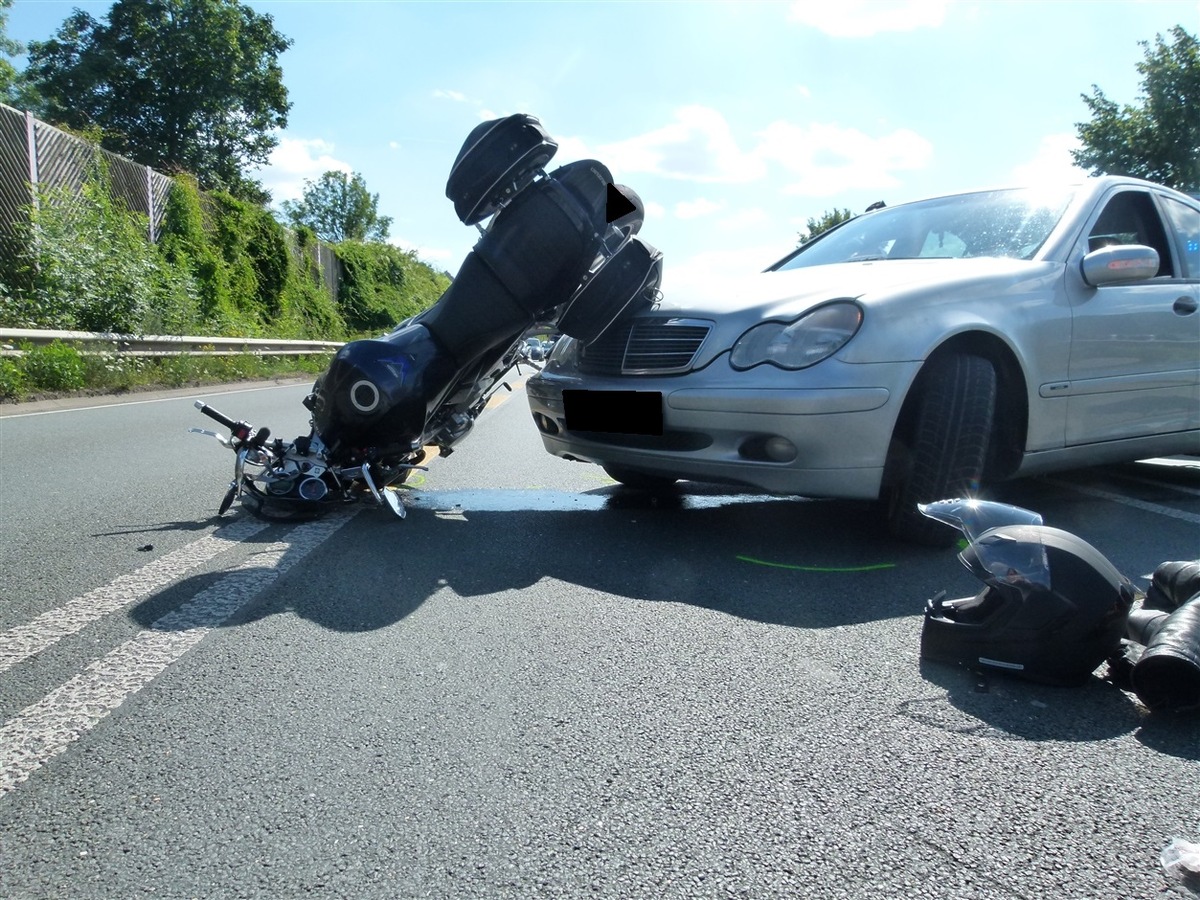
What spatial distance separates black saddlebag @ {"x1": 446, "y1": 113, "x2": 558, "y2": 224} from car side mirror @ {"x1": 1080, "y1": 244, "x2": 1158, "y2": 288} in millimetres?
2481

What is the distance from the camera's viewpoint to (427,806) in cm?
184

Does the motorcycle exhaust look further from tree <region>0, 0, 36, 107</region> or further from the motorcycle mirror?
tree <region>0, 0, 36, 107</region>

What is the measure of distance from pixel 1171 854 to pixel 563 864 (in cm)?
109

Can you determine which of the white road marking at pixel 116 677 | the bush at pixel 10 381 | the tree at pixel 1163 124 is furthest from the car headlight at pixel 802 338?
the tree at pixel 1163 124

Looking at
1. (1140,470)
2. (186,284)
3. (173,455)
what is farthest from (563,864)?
(186,284)

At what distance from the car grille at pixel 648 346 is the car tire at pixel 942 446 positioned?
3.05 feet

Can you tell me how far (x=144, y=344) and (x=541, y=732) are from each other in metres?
14.6

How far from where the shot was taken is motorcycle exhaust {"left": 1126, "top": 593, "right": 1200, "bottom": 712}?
2.19m

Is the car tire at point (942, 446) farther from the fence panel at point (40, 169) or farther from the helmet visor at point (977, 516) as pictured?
the fence panel at point (40, 169)

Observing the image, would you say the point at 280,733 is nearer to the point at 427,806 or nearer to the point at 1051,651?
the point at 427,806

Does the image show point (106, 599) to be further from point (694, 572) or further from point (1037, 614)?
point (1037, 614)

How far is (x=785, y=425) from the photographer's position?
363cm

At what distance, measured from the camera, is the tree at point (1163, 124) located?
2580cm

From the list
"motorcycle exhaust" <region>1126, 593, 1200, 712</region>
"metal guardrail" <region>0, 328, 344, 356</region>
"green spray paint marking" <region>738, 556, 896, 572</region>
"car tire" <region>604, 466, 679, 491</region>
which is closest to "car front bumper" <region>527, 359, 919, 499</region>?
"green spray paint marking" <region>738, 556, 896, 572</region>
